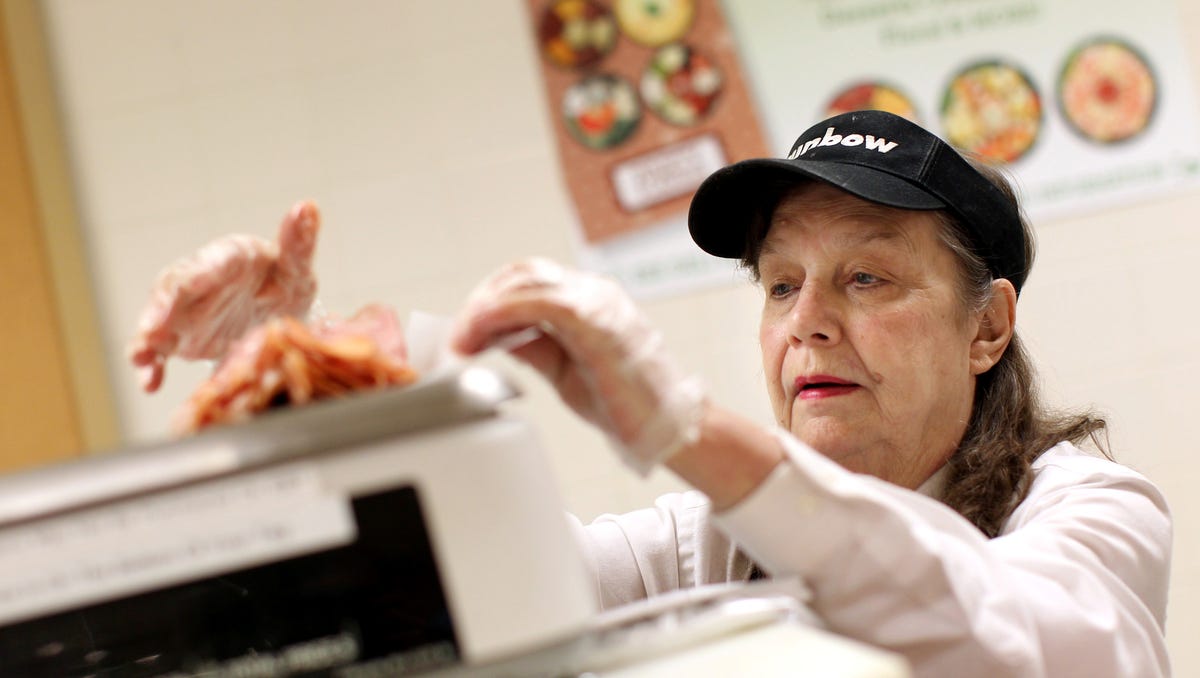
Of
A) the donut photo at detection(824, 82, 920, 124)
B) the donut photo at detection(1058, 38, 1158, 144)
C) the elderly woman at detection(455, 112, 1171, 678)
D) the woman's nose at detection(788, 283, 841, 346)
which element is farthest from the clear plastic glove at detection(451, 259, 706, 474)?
the donut photo at detection(1058, 38, 1158, 144)

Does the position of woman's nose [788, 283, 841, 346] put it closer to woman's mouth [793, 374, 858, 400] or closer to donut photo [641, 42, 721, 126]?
woman's mouth [793, 374, 858, 400]

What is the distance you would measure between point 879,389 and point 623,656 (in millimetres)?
808

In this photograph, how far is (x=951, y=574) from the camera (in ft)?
3.05

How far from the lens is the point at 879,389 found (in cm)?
Answer: 151

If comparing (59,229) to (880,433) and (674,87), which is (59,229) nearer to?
(674,87)

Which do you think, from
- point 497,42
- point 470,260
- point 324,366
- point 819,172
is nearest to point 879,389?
point 819,172

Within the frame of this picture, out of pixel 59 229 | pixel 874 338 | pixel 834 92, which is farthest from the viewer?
pixel 834 92

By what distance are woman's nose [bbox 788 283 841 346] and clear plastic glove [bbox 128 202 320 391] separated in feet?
2.20

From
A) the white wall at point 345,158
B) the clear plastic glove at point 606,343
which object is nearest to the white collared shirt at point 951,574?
the clear plastic glove at point 606,343

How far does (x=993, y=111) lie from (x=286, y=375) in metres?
2.49

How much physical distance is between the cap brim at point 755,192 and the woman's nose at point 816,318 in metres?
0.15

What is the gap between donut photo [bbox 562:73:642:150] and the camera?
9.12 ft

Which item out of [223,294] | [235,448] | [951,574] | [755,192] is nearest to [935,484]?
[755,192]

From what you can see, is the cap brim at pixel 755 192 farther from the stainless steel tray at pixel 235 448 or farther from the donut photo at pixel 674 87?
the donut photo at pixel 674 87
